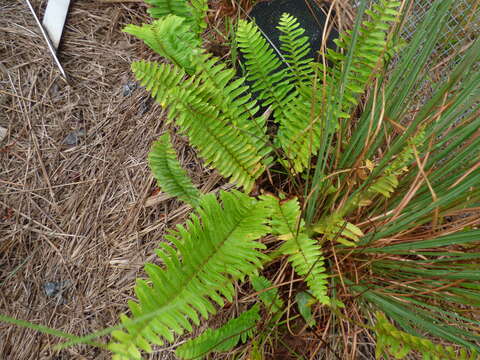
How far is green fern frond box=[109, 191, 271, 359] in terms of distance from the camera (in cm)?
68

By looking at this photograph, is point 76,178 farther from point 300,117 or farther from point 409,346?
point 409,346

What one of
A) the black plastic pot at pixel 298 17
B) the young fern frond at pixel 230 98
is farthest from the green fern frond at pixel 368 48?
the black plastic pot at pixel 298 17

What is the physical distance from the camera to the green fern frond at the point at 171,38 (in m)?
1.06

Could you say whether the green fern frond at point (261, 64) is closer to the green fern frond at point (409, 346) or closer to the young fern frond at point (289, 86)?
the young fern frond at point (289, 86)

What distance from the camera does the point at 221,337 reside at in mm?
1037

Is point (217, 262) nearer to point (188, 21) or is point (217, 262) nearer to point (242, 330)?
point (242, 330)

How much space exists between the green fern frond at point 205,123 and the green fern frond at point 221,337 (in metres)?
0.40

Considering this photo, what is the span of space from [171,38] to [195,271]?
719 mm

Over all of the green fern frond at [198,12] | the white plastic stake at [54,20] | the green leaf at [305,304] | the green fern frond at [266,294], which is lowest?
the green leaf at [305,304]

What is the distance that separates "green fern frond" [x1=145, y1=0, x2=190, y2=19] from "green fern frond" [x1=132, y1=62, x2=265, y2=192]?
0.26 meters

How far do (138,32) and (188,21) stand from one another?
0.25 m

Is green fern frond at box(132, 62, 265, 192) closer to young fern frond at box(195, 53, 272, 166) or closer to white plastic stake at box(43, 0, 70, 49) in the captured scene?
young fern frond at box(195, 53, 272, 166)

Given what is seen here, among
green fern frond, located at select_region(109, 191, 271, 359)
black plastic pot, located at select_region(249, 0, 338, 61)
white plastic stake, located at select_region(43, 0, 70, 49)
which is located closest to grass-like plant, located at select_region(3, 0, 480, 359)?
green fern frond, located at select_region(109, 191, 271, 359)

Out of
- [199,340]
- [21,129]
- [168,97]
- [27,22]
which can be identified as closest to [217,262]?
[199,340]
